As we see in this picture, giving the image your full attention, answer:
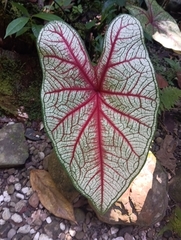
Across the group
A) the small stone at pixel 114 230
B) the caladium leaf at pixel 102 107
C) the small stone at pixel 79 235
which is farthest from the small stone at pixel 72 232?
the caladium leaf at pixel 102 107

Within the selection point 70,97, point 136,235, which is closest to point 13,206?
point 136,235

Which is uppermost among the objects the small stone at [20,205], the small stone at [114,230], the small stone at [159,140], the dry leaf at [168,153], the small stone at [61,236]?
the small stone at [159,140]

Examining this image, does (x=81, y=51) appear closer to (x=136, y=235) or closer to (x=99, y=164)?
(x=99, y=164)

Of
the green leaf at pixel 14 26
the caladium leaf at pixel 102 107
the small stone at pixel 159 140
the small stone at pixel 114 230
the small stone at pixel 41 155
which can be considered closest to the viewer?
the caladium leaf at pixel 102 107

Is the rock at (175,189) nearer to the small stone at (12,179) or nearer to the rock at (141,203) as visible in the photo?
the rock at (141,203)

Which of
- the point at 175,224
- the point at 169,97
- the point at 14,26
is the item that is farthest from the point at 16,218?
the point at 169,97

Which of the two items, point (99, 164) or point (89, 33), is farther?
point (89, 33)

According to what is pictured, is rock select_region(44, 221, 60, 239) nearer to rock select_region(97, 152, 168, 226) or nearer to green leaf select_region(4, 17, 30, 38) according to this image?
rock select_region(97, 152, 168, 226)
